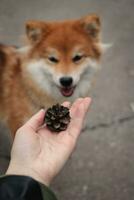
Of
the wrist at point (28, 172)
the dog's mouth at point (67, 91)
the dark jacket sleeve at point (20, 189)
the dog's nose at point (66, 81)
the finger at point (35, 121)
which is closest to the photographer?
the dark jacket sleeve at point (20, 189)

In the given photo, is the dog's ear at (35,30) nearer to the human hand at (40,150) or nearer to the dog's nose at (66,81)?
the dog's nose at (66,81)

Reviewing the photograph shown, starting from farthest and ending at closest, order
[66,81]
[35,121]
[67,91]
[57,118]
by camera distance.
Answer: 1. [67,91]
2. [66,81]
3. [57,118]
4. [35,121]

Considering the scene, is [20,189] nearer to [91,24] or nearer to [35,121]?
[35,121]

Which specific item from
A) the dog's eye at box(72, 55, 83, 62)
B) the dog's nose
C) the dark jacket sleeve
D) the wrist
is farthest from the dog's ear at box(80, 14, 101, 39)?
the dark jacket sleeve

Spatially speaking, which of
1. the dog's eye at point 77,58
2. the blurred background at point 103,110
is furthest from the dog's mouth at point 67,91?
the blurred background at point 103,110

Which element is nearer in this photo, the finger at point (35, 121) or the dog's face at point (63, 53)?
the finger at point (35, 121)

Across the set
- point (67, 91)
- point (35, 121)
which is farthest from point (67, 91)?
point (35, 121)
